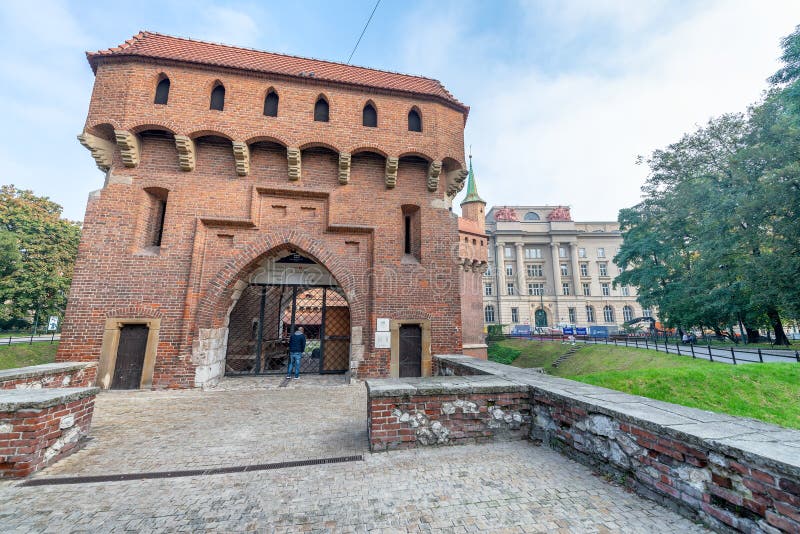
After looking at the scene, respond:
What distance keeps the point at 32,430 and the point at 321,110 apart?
32.0ft

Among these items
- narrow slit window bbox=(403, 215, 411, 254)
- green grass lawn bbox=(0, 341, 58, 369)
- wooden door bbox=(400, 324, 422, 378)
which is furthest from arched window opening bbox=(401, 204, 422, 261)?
A: green grass lawn bbox=(0, 341, 58, 369)

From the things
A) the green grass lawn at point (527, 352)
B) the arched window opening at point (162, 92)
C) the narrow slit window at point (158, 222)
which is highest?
the arched window opening at point (162, 92)

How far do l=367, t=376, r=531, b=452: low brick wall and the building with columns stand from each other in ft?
140

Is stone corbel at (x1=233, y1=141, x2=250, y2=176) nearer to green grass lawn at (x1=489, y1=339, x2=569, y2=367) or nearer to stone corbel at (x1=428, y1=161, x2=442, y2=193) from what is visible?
stone corbel at (x1=428, y1=161, x2=442, y2=193)

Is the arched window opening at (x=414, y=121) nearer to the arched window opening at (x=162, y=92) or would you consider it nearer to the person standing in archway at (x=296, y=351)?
the arched window opening at (x=162, y=92)

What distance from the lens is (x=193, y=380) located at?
831 centimetres

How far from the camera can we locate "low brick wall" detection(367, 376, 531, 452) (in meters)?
3.97

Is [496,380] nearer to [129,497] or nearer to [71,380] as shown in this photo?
[129,497]

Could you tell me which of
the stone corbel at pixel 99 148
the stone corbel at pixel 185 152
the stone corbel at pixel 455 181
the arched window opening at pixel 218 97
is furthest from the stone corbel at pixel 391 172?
A: the stone corbel at pixel 99 148

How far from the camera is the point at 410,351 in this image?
9625 mm

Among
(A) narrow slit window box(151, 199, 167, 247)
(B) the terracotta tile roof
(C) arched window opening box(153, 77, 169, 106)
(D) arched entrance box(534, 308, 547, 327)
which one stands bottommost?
(D) arched entrance box(534, 308, 547, 327)

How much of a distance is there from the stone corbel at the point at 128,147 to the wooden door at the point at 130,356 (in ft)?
15.0

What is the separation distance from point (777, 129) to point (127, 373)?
90.4 feet

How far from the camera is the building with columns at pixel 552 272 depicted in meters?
45.2
